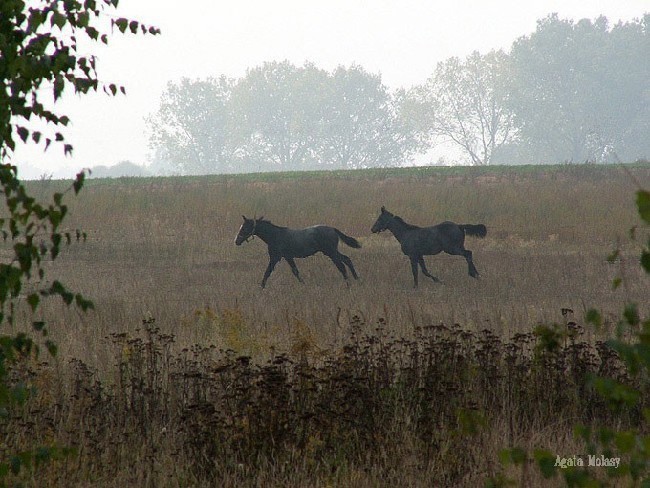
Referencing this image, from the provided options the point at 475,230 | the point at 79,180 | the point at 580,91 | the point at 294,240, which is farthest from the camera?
the point at 580,91

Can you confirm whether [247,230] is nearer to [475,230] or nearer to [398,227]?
[398,227]

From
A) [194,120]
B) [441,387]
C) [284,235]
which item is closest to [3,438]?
[441,387]

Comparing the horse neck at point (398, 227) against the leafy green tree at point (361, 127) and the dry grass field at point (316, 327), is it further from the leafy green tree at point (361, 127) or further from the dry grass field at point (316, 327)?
the leafy green tree at point (361, 127)

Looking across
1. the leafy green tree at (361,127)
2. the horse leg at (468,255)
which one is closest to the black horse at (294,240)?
the horse leg at (468,255)

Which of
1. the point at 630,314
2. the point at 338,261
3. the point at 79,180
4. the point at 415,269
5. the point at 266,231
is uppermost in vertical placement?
the point at 79,180

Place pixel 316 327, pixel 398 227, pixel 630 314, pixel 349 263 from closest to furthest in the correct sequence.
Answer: pixel 630 314
pixel 316 327
pixel 398 227
pixel 349 263

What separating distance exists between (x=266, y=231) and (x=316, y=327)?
21.9ft

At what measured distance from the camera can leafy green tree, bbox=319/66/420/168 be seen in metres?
81.4

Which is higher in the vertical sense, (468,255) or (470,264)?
(468,255)

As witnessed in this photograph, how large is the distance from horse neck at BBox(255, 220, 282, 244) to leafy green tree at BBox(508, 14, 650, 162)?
2180 inches

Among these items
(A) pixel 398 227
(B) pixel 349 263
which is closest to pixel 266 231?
(B) pixel 349 263

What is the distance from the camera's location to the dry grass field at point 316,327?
234 inches

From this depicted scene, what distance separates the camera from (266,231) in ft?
56.0

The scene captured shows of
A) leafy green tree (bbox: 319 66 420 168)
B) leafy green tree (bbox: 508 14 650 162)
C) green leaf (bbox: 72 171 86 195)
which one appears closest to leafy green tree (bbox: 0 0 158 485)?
green leaf (bbox: 72 171 86 195)
